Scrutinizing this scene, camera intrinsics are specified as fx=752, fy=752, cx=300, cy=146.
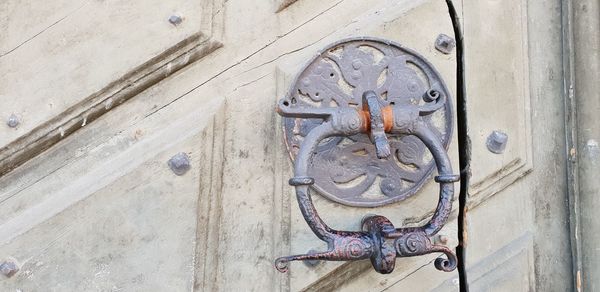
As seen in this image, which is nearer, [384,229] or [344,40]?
[384,229]

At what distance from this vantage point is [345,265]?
0.96 m

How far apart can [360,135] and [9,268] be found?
18.6 inches

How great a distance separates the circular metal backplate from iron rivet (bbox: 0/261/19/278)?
14.8 inches

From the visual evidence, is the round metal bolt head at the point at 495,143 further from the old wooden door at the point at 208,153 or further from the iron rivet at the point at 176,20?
the iron rivet at the point at 176,20

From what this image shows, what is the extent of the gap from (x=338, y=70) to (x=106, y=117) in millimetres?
309

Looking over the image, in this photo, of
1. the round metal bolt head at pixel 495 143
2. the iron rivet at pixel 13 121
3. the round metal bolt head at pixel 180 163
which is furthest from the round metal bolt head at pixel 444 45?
the iron rivet at pixel 13 121

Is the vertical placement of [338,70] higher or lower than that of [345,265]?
higher

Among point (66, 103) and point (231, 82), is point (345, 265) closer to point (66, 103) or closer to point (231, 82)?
point (231, 82)

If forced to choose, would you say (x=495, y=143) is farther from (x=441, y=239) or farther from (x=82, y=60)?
(x=82, y=60)

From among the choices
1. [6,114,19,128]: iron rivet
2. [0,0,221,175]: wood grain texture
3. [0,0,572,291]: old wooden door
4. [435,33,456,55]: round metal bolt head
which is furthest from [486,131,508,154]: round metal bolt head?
[6,114,19,128]: iron rivet

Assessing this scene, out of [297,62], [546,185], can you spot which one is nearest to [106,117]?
[297,62]

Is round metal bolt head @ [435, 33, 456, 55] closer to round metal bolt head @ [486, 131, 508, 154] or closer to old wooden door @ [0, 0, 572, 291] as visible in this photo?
old wooden door @ [0, 0, 572, 291]

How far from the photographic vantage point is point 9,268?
94cm

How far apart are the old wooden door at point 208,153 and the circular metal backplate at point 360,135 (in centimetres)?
3
